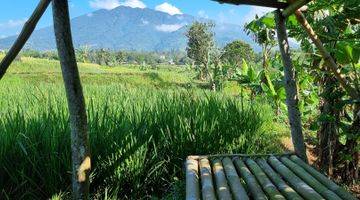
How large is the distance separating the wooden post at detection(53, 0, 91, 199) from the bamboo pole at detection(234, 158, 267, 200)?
2.80ft

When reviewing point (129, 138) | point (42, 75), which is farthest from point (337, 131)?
point (42, 75)

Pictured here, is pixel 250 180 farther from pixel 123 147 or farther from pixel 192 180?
pixel 123 147

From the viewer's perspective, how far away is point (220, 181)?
8.45 ft

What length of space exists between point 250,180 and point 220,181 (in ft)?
0.54

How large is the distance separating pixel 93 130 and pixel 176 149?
2.61 ft

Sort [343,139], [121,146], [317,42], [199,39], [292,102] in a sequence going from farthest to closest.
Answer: [199,39] < [343,139] < [121,146] < [292,102] < [317,42]

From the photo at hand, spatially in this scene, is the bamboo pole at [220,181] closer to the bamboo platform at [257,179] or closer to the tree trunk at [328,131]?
the bamboo platform at [257,179]

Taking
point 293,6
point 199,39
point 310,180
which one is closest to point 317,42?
point 293,6

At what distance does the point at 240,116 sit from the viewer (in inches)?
201

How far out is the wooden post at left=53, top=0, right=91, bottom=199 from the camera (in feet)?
7.95

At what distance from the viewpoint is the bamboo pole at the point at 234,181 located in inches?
92.8

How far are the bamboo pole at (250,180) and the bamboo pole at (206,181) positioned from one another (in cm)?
18

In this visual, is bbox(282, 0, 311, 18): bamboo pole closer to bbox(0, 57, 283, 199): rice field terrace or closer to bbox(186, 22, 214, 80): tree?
bbox(0, 57, 283, 199): rice field terrace

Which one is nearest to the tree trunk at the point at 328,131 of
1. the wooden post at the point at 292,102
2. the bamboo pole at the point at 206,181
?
the wooden post at the point at 292,102
